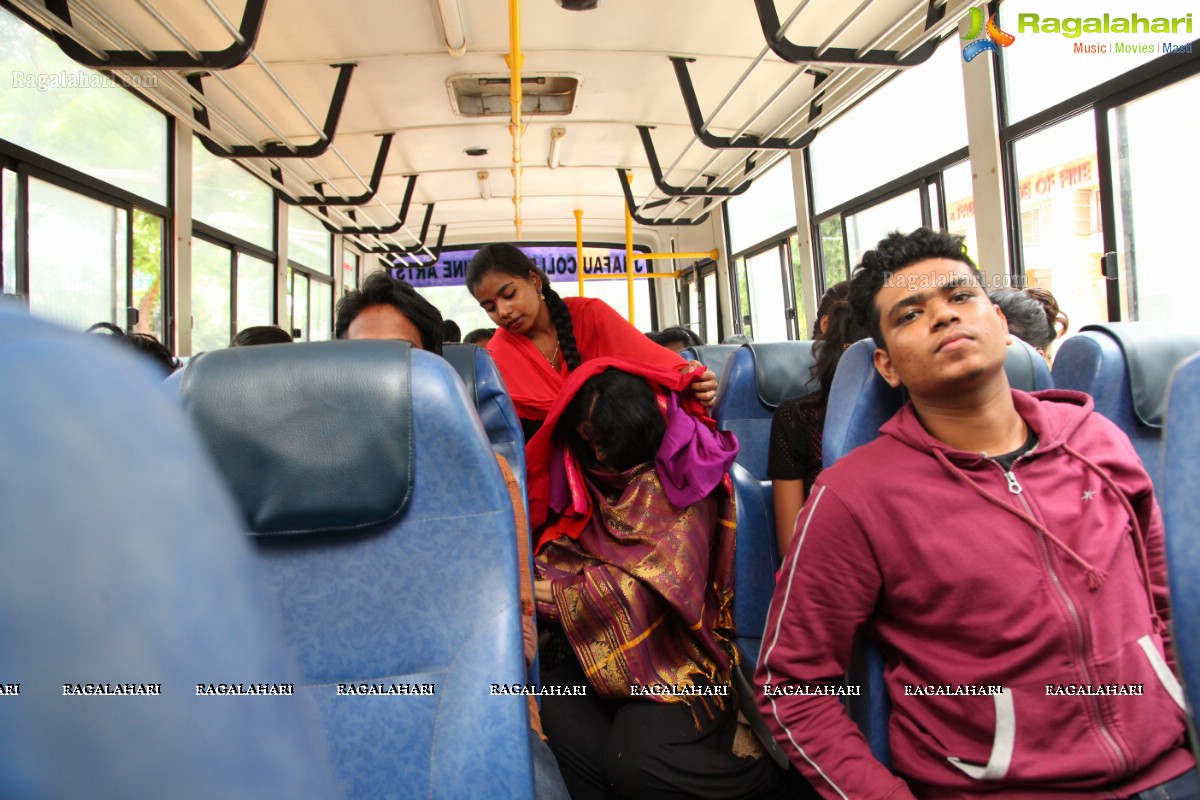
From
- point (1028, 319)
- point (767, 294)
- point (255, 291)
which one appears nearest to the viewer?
point (1028, 319)

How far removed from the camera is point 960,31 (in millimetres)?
4082

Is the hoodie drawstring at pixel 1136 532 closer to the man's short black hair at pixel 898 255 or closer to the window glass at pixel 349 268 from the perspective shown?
the man's short black hair at pixel 898 255

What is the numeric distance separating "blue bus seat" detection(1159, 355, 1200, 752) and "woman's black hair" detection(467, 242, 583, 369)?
1870mm

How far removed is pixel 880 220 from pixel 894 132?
2.09 ft

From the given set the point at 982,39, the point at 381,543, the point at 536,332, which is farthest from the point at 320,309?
the point at 381,543

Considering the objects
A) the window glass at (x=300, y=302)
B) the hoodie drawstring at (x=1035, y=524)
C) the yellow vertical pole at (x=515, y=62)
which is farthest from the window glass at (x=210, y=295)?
the hoodie drawstring at (x=1035, y=524)

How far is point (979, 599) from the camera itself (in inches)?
40.8

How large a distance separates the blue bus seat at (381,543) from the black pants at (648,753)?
55 cm

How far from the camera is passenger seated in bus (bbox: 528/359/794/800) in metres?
1.43

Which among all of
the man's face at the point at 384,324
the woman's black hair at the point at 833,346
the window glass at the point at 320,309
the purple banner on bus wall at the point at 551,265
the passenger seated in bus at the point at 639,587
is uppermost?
the purple banner on bus wall at the point at 551,265

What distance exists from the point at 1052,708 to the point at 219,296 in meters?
6.83

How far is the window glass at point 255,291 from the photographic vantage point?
691 centimetres

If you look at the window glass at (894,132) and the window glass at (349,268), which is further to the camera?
the window glass at (349,268)

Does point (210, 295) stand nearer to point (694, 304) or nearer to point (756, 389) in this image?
point (756, 389)
